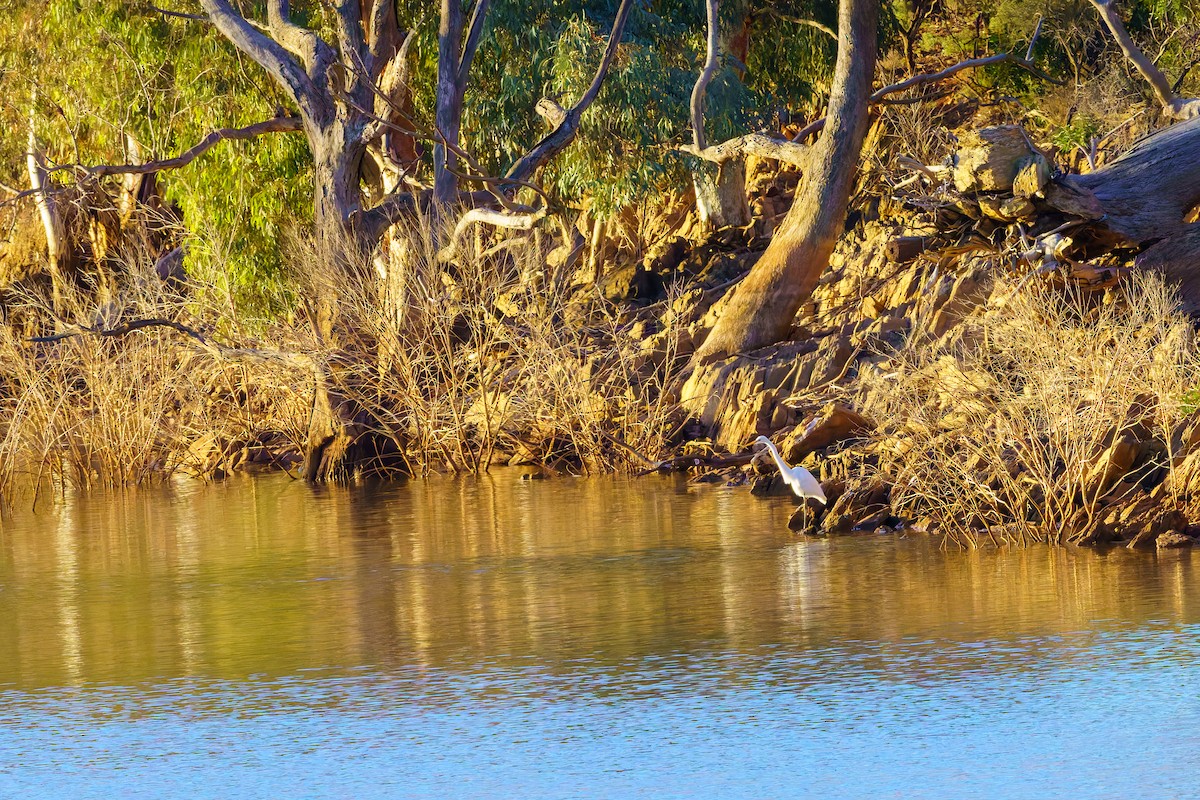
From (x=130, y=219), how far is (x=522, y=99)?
10.8 metres

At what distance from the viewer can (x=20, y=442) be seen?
1839cm

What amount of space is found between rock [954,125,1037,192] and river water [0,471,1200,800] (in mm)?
3107

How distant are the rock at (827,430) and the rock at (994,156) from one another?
227 centimetres

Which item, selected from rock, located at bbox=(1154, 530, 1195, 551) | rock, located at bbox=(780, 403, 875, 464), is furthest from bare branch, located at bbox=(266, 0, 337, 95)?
rock, located at bbox=(1154, 530, 1195, 551)

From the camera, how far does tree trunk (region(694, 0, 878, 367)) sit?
19.7 meters

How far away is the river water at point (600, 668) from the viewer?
23.5ft

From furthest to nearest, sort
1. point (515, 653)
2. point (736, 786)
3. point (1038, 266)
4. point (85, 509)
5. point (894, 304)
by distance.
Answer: point (894, 304)
point (85, 509)
point (1038, 266)
point (515, 653)
point (736, 786)

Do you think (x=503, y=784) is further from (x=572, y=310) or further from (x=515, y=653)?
(x=572, y=310)

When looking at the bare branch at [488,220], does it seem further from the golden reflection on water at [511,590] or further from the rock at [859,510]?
the rock at [859,510]

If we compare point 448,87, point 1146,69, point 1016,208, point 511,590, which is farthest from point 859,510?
point 448,87

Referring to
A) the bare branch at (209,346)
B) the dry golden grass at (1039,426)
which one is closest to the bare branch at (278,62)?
the bare branch at (209,346)

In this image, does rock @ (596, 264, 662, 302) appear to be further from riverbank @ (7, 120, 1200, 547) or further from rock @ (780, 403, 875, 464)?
rock @ (780, 403, 875, 464)

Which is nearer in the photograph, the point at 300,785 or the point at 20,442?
the point at 300,785

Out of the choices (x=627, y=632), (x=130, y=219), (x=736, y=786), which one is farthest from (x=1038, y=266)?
(x=130, y=219)
